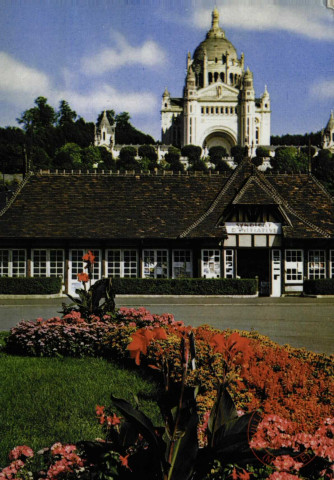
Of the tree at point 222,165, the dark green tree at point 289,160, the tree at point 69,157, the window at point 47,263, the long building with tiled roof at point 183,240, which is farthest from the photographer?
the dark green tree at point 289,160

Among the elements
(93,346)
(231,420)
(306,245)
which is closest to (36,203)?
(306,245)

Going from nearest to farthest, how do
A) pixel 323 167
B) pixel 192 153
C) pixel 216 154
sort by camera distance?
1. pixel 323 167
2. pixel 216 154
3. pixel 192 153

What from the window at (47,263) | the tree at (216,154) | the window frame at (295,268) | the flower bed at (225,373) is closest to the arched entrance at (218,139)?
the tree at (216,154)

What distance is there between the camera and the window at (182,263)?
31.3 m

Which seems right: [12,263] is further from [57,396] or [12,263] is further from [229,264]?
[57,396]

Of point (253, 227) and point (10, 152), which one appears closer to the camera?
point (253, 227)

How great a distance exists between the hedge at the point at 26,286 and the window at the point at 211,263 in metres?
7.20

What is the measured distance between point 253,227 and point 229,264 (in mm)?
2131

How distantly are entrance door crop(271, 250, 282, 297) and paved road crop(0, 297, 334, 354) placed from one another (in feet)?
5.20

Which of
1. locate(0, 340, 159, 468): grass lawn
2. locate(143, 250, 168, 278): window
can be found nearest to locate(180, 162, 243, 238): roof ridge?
locate(143, 250, 168, 278): window

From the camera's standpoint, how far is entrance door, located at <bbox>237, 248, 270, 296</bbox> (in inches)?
1267

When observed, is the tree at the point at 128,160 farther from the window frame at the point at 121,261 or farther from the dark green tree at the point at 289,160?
the window frame at the point at 121,261

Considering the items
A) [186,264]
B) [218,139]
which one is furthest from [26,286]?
[218,139]

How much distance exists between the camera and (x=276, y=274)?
31.2m
